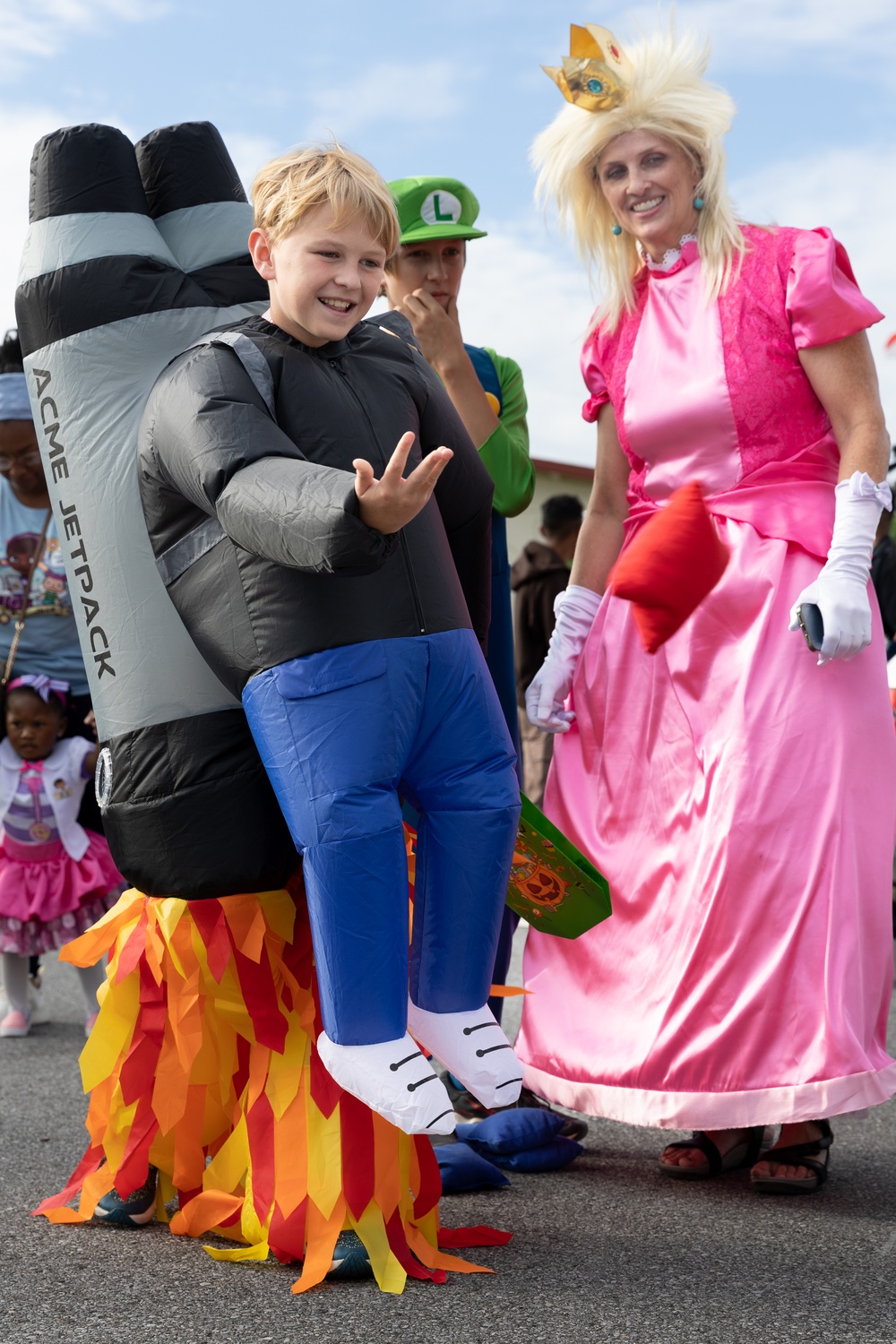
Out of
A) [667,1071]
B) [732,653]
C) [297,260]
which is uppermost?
[297,260]

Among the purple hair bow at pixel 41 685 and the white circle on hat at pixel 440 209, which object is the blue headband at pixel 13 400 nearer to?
the purple hair bow at pixel 41 685

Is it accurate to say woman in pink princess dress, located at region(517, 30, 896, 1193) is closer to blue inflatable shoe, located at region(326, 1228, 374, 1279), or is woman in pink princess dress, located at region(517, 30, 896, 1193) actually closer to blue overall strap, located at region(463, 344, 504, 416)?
blue overall strap, located at region(463, 344, 504, 416)

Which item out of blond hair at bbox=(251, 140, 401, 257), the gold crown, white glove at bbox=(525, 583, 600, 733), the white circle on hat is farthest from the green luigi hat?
blond hair at bbox=(251, 140, 401, 257)

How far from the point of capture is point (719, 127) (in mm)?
2545

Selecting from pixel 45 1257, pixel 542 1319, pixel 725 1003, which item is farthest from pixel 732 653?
pixel 45 1257

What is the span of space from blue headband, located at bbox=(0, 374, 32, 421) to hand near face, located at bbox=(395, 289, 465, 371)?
1603 millimetres

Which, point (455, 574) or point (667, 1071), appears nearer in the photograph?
point (455, 574)

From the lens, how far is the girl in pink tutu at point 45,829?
3.98 meters

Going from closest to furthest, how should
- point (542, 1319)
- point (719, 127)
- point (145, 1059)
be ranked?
point (542, 1319) → point (145, 1059) → point (719, 127)

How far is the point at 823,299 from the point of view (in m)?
2.41

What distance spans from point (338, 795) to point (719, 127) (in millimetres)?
1489

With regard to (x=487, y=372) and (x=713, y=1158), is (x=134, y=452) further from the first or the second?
(x=713, y=1158)

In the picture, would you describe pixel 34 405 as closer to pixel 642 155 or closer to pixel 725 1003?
pixel 642 155

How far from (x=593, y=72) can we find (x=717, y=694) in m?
1.15
